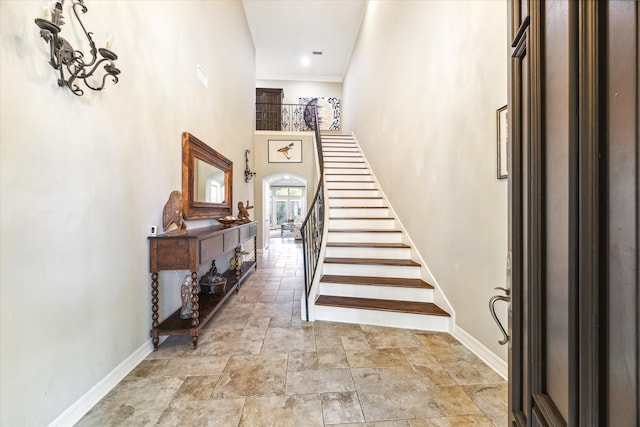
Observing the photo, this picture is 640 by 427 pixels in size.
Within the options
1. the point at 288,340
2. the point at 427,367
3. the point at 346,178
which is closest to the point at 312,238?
the point at 288,340

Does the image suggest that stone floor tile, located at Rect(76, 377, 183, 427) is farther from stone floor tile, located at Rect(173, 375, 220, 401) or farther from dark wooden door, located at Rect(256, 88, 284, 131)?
dark wooden door, located at Rect(256, 88, 284, 131)

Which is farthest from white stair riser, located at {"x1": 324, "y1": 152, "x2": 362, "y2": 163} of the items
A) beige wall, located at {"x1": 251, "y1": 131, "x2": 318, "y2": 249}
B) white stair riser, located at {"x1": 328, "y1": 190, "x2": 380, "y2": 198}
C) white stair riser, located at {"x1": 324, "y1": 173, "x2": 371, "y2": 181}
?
white stair riser, located at {"x1": 328, "y1": 190, "x2": 380, "y2": 198}

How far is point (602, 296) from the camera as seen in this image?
385 millimetres

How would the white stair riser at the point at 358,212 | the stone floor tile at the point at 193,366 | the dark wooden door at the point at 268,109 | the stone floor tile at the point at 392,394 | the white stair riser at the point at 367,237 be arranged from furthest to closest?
1. the dark wooden door at the point at 268,109
2. the white stair riser at the point at 358,212
3. the white stair riser at the point at 367,237
4. the stone floor tile at the point at 193,366
5. the stone floor tile at the point at 392,394

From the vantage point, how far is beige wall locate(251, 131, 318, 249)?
739 centimetres

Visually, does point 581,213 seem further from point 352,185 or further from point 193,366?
point 352,185

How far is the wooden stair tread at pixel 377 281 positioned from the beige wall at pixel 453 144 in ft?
0.74

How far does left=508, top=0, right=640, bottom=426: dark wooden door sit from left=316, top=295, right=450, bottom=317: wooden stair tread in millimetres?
2121

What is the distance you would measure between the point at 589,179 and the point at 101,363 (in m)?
2.46

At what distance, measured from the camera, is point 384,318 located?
2.72 metres

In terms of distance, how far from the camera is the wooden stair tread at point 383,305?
8.75 feet

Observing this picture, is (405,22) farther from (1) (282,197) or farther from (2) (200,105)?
(1) (282,197)

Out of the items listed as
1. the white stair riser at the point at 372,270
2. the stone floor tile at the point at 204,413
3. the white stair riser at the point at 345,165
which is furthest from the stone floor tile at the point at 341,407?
the white stair riser at the point at 345,165

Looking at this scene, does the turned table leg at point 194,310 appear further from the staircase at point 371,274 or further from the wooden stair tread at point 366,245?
the wooden stair tread at point 366,245
